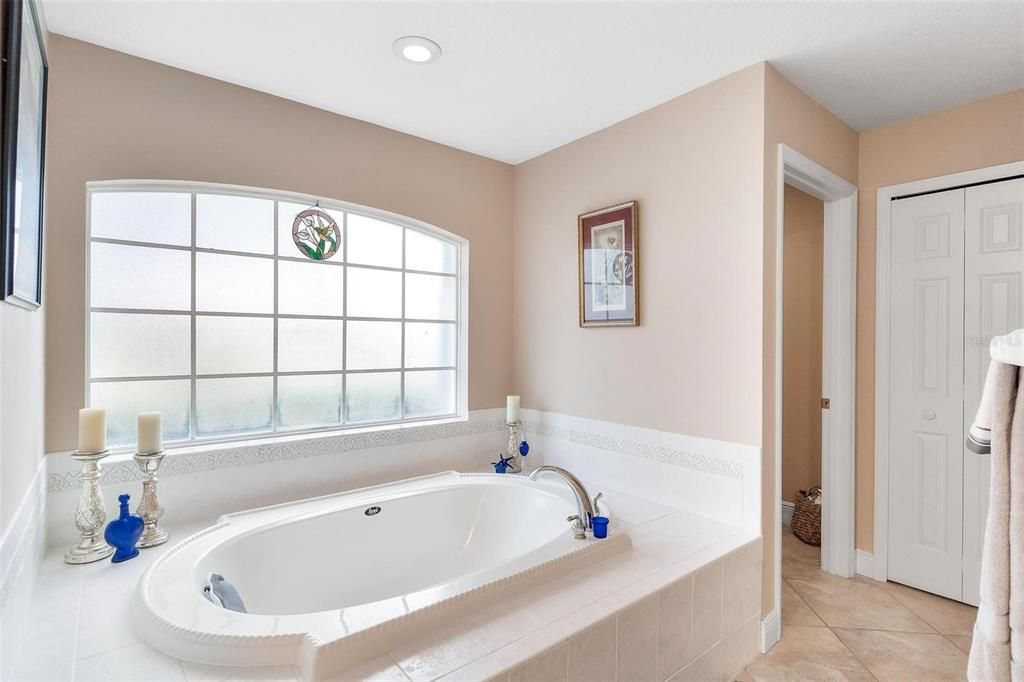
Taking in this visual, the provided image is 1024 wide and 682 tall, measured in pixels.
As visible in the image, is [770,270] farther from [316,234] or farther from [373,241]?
[316,234]

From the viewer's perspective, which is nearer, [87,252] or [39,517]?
[39,517]

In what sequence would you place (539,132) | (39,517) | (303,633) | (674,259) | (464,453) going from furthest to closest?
(464,453)
(539,132)
(674,259)
(39,517)
(303,633)

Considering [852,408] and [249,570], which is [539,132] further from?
[249,570]

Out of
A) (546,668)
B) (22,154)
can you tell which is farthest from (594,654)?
(22,154)

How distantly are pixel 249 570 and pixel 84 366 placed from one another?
3.36ft

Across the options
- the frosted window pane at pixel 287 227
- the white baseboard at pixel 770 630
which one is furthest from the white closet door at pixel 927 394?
the frosted window pane at pixel 287 227

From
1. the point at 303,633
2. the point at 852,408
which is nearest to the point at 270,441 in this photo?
the point at 303,633

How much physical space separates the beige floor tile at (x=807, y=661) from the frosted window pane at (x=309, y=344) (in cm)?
228

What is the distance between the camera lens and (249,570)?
1912 millimetres

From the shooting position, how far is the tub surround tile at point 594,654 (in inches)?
54.7

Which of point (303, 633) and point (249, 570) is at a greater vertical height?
point (303, 633)

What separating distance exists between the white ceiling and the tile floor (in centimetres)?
234

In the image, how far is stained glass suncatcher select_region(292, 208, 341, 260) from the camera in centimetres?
254

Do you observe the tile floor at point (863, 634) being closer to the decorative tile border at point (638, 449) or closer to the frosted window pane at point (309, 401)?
the decorative tile border at point (638, 449)
